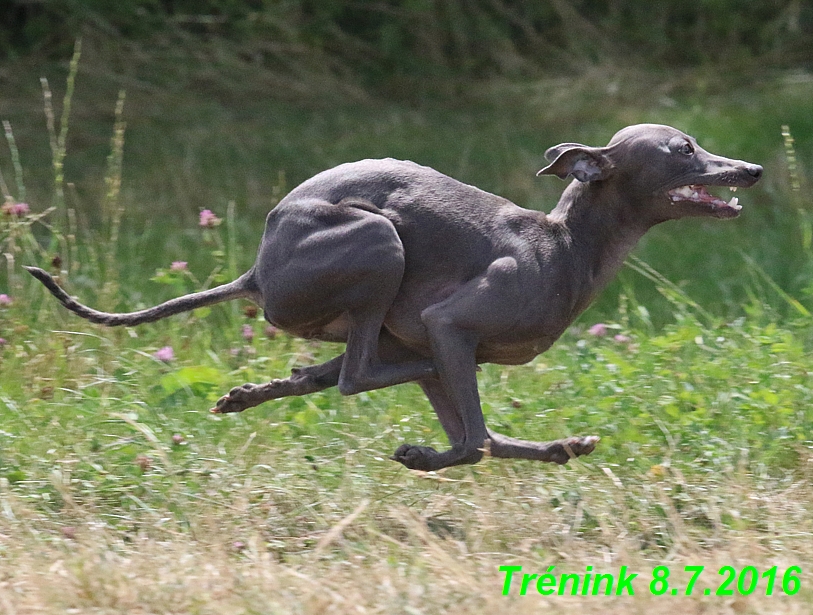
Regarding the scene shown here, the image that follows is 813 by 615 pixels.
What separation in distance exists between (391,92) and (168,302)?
25.3 feet

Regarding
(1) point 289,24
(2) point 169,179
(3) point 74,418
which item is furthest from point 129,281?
(1) point 289,24

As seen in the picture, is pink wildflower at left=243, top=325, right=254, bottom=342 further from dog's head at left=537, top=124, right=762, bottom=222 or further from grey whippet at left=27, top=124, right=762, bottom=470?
dog's head at left=537, top=124, right=762, bottom=222

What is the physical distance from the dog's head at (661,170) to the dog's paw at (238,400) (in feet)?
4.16

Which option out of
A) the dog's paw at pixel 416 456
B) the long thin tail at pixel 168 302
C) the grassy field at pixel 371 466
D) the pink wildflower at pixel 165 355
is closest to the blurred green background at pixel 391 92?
the grassy field at pixel 371 466

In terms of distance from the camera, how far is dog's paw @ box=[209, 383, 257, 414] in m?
4.53

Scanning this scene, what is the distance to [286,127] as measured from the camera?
10.9 metres

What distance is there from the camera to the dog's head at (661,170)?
4.42m

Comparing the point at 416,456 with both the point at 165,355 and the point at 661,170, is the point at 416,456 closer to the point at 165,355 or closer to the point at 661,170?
the point at 661,170

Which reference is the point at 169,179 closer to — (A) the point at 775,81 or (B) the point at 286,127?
(B) the point at 286,127

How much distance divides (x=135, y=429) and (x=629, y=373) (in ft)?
6.47

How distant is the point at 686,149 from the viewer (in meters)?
4.46

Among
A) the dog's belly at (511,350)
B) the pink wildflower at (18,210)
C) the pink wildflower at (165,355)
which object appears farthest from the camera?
the pink wildflower at (18,210)

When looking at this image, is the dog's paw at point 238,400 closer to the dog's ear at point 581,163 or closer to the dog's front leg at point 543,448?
the dog's front leg at point 543,448

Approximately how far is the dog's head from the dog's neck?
6 cm
